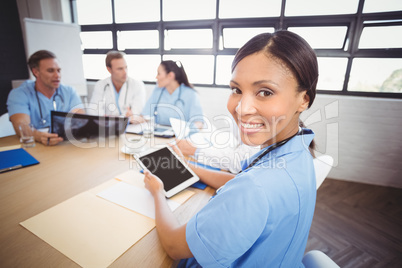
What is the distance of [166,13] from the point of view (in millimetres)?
3305

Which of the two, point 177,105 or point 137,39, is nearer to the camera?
point 177,105

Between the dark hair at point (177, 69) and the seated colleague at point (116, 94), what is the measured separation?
586mm

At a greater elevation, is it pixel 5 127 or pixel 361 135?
pixel 5 127

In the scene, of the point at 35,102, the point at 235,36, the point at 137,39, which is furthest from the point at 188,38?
the point at 35,102

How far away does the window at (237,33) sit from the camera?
248cm

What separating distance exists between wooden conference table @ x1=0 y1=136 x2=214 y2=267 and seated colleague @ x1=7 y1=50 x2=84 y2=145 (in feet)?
1.07

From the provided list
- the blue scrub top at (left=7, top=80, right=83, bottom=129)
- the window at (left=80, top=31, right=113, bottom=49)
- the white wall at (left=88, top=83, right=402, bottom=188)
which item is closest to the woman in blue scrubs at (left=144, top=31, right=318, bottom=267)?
the blue scrub top at (left=7, top=80, right=83, bottom=129)

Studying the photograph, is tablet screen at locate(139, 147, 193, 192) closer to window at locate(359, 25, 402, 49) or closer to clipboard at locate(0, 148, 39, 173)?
clipboard at locate(0, 148, 39, 173)

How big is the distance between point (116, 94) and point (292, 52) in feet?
8.50

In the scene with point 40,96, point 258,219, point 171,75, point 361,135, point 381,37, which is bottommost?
point 361,135

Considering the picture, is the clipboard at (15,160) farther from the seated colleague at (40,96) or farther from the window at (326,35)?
the window at (326,35)

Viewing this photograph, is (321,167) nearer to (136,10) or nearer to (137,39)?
(137,39)

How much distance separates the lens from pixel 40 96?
1.92 m

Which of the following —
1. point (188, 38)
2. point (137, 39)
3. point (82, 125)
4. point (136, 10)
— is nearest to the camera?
point (82, 125)
